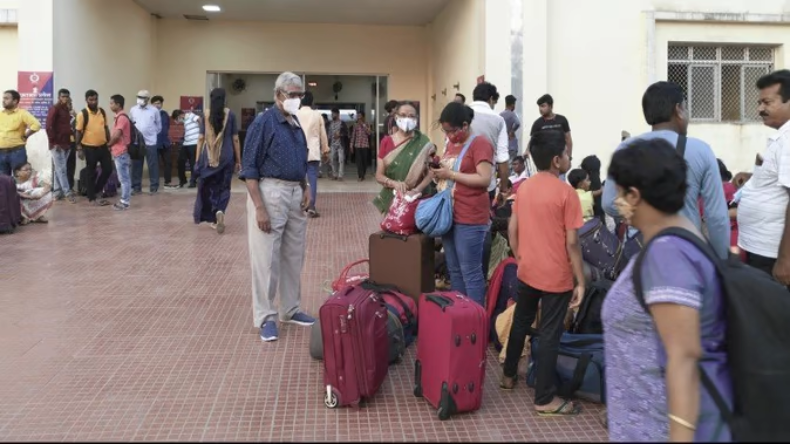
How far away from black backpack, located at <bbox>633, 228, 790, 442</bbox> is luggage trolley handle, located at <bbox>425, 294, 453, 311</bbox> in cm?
179

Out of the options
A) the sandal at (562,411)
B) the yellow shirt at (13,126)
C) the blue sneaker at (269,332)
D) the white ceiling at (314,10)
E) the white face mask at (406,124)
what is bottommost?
the sandal at (562,411)

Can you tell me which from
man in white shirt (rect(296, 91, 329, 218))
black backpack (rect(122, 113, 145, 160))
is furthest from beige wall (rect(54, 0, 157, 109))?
man in white shirt (rect(296, 91, 329, 218))

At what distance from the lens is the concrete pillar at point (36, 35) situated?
37.9ft

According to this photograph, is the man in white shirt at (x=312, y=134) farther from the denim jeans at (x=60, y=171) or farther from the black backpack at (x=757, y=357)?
the black backpack at (x=757, y=357)

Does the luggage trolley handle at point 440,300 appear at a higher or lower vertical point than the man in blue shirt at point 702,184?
lower

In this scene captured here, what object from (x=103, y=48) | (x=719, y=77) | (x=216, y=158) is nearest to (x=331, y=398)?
(x=216, y=158)

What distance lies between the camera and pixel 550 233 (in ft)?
11.3

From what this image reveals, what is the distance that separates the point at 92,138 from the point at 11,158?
125cm

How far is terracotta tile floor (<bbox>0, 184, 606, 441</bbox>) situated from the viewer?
3295 millimetres

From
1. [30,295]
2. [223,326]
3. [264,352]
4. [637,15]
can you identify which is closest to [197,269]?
[30,295]

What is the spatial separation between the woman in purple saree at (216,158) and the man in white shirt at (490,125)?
3.54m

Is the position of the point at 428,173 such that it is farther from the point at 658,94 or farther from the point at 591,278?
the point at 658,94

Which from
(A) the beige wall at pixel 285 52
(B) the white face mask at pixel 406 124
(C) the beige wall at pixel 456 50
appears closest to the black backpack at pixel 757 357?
(B) the white face mask at pixel 406 124

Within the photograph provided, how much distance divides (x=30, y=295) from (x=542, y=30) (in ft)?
30.3
